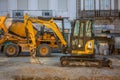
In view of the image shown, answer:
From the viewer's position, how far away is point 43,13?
45219mm

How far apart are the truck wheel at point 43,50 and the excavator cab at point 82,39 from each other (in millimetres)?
7421

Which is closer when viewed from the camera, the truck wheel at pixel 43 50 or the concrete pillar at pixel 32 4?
the truck wheel at pixel 43 50

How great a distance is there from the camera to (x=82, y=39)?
948 inches

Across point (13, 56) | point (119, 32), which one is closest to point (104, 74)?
point (13, 56)

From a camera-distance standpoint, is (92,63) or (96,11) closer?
(92,63)

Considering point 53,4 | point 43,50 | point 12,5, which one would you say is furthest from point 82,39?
point 12,5

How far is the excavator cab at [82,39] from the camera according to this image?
2397 cm

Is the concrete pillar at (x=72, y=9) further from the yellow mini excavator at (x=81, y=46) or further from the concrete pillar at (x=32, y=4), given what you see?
the yellow mini excavator at (x=81, y=46)

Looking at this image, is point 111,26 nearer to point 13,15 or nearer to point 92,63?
point 13,15

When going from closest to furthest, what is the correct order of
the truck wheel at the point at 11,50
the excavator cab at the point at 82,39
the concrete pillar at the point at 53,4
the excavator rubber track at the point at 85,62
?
the excavator rubber track at the point at 85,62 < the excavator cab at the point at 82,39 < the truck wheel at the point at 11,50 < the concrete pillar at the point at 53,4

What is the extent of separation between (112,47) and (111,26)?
20.2 ft

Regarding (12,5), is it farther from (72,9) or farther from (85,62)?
(85,62)

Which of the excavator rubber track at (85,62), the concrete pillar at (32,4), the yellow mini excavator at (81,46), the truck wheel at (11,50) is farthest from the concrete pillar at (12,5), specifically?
the excavator rubber track at (85,62)

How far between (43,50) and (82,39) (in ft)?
26.5
